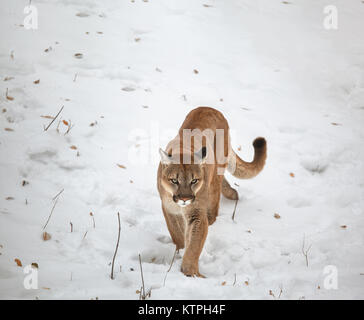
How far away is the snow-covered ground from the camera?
4.22 meters

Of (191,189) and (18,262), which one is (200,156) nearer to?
(191,189)

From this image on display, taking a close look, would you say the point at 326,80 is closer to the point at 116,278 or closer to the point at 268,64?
the point at 268,64

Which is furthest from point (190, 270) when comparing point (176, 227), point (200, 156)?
point (200, 156)

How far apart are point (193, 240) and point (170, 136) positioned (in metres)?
2.60

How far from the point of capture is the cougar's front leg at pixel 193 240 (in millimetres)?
4328

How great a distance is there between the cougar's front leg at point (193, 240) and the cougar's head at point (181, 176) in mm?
247

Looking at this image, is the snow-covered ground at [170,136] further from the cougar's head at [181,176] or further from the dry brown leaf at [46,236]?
the cougar's head at [181,176]

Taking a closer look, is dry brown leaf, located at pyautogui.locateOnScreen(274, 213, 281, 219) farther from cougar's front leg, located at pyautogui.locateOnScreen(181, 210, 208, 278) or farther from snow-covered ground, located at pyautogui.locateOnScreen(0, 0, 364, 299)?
cougar's front leg, located at pyautogui.locateOnScreen(181, 210, 208, 278)

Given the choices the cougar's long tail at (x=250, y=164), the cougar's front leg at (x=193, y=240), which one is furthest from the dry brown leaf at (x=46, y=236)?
the cougar's long tail at (x=250, y=164)

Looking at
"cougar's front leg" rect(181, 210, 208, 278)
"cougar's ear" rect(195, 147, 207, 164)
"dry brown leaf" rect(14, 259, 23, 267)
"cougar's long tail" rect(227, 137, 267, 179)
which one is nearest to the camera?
"dry brown leaf" rect(14, 259, 23, 267)

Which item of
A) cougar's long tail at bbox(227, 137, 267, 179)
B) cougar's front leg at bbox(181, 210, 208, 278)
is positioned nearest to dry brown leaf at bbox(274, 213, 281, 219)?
cougar's long tail at bbox(227, 137, 267, 179)

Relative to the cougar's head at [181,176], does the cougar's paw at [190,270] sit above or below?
below

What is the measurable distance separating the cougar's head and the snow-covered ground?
27.0 inches

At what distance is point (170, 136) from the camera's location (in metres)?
6.84
